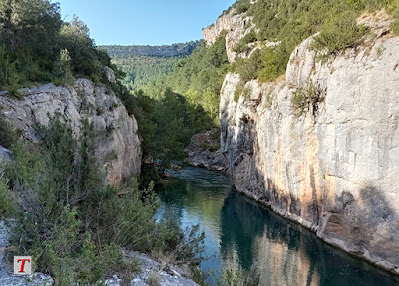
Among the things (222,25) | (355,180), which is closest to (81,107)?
(355,180)

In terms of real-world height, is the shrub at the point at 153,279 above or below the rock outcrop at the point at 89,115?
below

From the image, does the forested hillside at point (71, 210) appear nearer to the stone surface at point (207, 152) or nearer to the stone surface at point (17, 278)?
the stone surface at point (17, 278)

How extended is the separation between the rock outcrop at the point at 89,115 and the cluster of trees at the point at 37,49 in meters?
0.87

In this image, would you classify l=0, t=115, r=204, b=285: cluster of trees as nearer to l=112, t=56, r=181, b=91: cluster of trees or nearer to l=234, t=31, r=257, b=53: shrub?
l=234, t=31, r=257, b=53: shrub

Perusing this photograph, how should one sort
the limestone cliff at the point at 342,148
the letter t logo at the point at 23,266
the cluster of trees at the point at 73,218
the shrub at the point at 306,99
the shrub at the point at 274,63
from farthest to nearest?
the shrub at the point at 274,63 < the shrub at the point at 306,99 < the limestone cliff at the point at 342,148 < the cluster of trees at the point at 73,218 < the letter t logo at the point at 23,266

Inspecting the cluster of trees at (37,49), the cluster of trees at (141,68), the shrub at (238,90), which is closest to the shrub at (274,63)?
the shrub at (238,90)

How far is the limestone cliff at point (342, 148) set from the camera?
14.3m

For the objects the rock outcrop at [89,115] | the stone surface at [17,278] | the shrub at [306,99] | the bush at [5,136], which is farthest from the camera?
the shrub at [306,99]

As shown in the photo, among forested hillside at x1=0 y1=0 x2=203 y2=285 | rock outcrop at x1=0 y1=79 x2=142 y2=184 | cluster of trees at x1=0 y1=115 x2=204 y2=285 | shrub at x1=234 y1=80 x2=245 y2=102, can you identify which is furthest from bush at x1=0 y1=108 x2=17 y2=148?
shrub at x1=234 y1=80 x2=245 y2=102

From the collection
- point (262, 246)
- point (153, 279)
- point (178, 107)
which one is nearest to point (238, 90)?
point (262, 246)

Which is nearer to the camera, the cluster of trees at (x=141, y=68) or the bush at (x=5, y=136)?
the bush at (x=5, y=136)

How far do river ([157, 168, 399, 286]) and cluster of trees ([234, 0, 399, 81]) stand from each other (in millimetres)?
11008

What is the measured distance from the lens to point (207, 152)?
47094 millimetres

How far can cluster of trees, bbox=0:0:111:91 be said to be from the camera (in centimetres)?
1669
